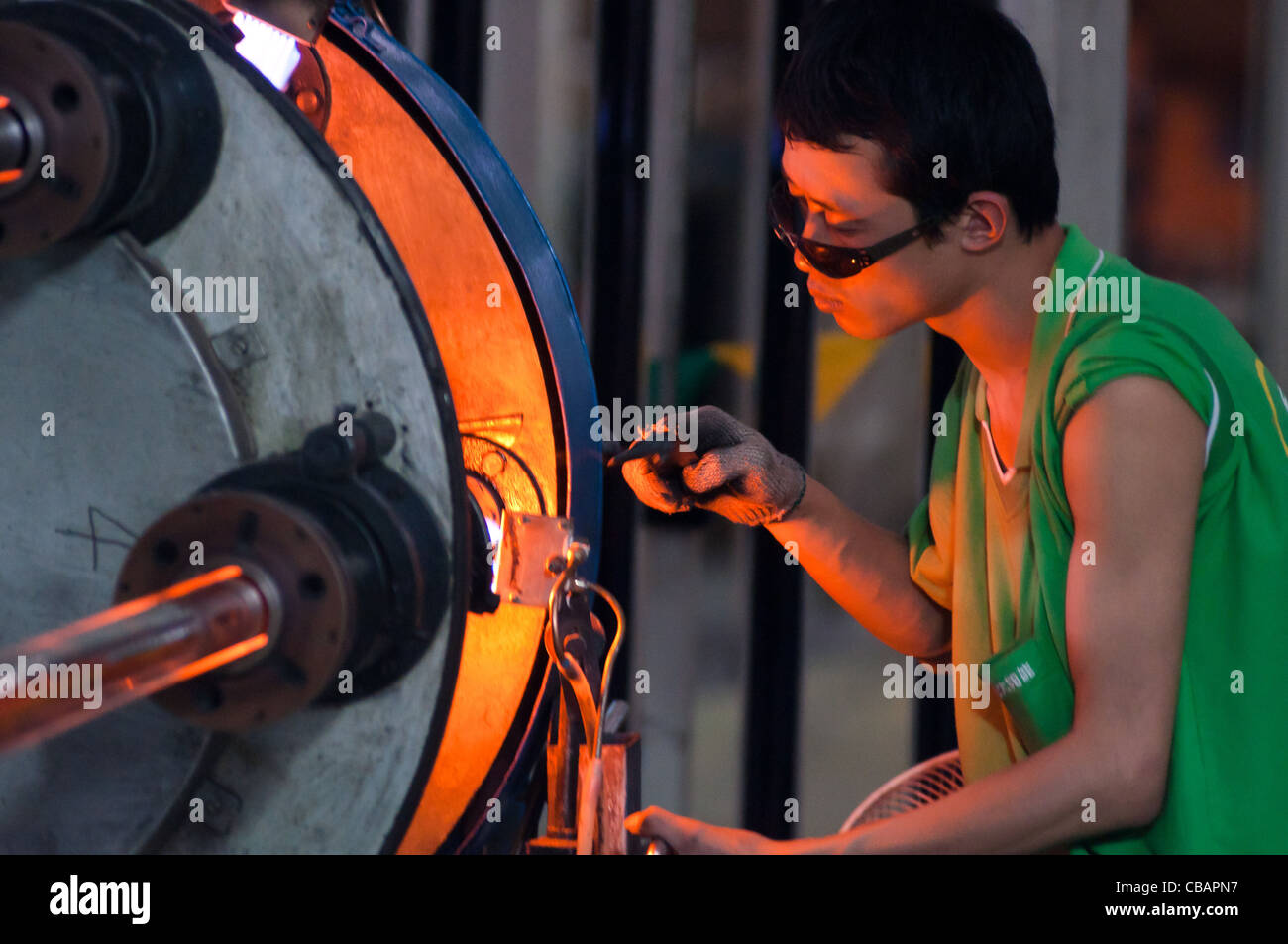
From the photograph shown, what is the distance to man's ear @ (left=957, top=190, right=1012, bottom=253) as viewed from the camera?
1.20m

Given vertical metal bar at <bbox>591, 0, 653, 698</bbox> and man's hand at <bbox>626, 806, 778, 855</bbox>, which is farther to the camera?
vertical metal bar at <bbox>591, 0, 653, 698</bbox>

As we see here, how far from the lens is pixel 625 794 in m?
1.01

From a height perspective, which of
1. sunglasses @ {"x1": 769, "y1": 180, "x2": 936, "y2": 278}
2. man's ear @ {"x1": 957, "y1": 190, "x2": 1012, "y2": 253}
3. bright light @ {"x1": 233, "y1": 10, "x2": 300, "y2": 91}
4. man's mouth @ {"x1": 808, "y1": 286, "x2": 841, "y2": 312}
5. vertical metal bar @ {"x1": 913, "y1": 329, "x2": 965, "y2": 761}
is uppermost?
bright light @ {"x1": 233, "y1": 10, "x2": 300, "y2": 91}

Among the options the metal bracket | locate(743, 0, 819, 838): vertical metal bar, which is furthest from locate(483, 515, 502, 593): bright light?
locate(743, 0, 819, 838): vertical metal bar

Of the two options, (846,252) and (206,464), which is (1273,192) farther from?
(206,464)

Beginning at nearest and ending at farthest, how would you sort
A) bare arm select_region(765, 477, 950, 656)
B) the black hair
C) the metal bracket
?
1. the metal bracket
2. the black hair
3. bare arm select_region(765, 477, 950, 656)

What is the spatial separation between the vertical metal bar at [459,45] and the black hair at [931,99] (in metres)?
1.14

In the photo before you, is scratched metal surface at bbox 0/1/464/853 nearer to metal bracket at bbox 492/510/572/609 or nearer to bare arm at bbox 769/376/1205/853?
metal bracket at bbox 492/510/572/609

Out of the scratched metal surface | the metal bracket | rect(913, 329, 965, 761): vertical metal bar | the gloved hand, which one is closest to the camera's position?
the scratched metal surface

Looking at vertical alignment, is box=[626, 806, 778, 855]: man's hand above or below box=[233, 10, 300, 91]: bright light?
below

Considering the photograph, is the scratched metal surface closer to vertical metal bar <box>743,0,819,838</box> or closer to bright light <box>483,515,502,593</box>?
bright light <box>483,515,502,593</box>

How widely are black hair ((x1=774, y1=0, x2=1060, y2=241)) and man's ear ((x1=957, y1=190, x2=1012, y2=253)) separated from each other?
1cm

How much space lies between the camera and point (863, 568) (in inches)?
59.1

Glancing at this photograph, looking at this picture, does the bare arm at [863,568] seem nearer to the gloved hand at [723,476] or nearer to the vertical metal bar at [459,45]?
the gloved hand at [723,476]
